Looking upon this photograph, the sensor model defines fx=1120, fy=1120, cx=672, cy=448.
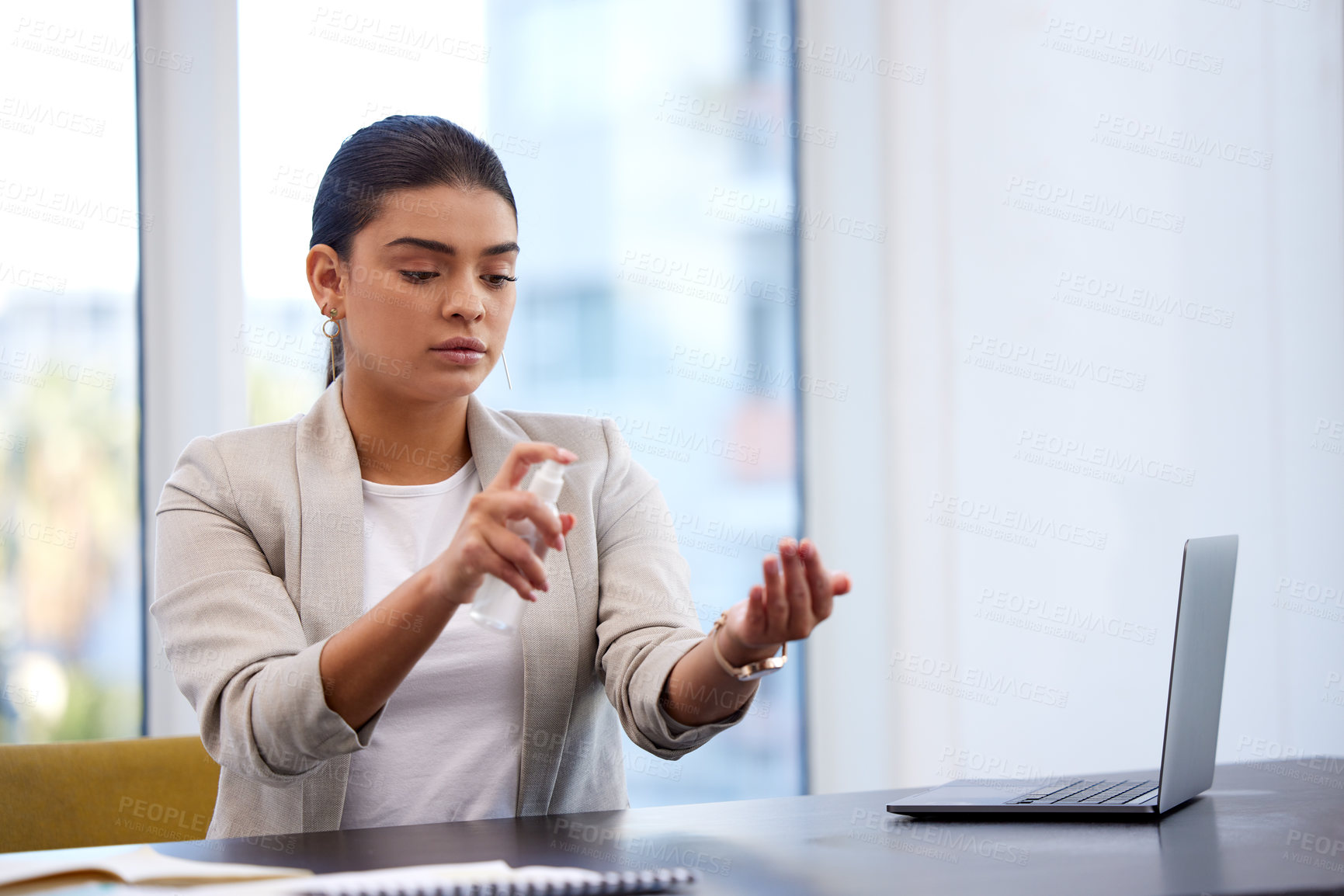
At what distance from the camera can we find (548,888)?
28.3 inches

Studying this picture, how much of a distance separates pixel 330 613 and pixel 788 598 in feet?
1.95

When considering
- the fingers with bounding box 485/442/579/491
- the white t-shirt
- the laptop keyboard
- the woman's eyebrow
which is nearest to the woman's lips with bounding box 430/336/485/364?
the woman's eyebrow

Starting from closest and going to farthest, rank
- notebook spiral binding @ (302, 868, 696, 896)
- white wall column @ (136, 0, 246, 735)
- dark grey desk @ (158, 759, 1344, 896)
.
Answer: notebook spiral binding @ (302, 868, 696, 896) < dark grey desk @ (158, 759, 1344, 896) < white wall column @ (136, 0, 246, 735)

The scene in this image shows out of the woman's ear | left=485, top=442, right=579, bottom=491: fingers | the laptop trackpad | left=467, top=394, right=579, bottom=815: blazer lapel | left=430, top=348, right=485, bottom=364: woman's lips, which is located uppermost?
the woman's ear

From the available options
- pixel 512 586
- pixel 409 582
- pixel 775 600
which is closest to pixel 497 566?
pixel 512 586

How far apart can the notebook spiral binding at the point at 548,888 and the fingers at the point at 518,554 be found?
269 mm

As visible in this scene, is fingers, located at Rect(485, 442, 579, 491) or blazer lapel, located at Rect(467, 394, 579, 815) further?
blazer lapel, located at Rect(467, 394, 579, 815)

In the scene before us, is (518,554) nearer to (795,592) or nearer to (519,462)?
(519,462)

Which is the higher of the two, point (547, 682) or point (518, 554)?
point (518, 554)

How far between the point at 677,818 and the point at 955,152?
1.93 m

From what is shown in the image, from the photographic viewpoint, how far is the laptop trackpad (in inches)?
43.6

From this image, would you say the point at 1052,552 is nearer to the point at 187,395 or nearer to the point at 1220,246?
the point at 1220,246

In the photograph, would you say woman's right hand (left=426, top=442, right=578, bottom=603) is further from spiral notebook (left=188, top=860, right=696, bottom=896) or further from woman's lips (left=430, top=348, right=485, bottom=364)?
woman's lips (left=430, top=348, right=485, bottom=364)

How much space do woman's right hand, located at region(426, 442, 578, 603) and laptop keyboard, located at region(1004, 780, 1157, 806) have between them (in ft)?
1.69
